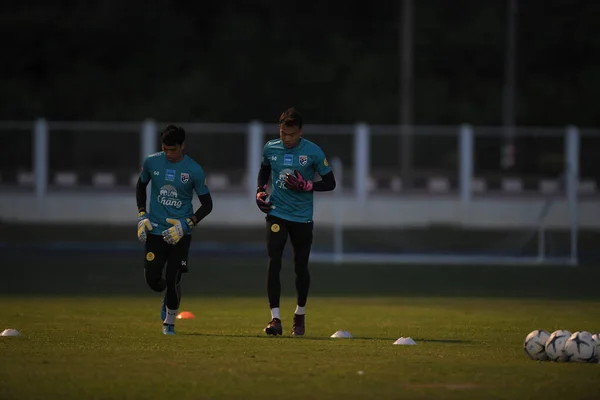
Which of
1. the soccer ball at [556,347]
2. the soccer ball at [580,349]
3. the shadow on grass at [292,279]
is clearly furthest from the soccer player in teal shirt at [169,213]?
the shadow on grass at [292,279]

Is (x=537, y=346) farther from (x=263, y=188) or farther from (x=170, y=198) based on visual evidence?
(x=170, y=198)

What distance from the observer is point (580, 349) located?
36.9 feet

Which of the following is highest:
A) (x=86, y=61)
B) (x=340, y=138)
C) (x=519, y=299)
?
(x=86, y=61)

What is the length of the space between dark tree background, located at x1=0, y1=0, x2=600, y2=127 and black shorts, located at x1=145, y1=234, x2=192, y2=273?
150 ft

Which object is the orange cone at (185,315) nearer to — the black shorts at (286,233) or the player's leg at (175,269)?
the player's leg at (175,269)

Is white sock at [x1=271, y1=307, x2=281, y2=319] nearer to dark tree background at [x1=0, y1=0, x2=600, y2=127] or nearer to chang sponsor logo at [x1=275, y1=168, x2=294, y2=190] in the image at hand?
chang sponsor logo at [x1=275, y1=168, x2=294, y2=190]

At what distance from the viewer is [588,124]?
64.4 meters

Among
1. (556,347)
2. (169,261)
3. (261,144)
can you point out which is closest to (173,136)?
(169,261)

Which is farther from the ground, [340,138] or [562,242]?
[340,138]

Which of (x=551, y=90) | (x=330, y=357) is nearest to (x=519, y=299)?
(x=330, y=357)

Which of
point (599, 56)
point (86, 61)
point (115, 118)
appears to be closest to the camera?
point (115, 118)

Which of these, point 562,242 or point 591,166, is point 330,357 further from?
point 591,166

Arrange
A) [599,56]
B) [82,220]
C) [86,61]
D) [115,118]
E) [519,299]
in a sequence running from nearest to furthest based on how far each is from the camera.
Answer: [519,299], [82,220], [115,118], [86,61], [599,56]

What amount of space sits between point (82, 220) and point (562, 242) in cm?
1238
